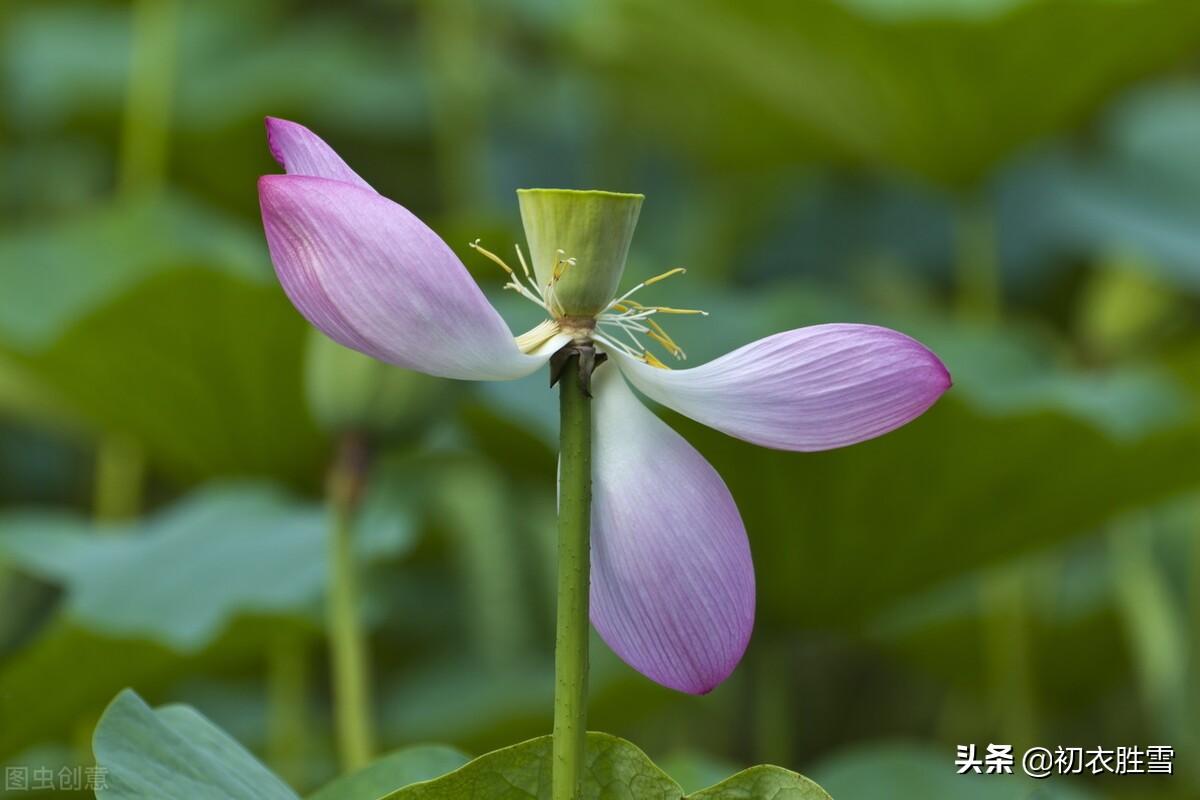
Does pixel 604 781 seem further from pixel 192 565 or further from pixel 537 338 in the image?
pixel 192 565

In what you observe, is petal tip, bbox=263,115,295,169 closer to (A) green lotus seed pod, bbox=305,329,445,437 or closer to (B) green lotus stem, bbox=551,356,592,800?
(B) green lotus stem, bbox=551,356,592,800

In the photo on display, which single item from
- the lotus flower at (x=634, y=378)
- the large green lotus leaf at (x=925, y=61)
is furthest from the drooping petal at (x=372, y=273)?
the large green lotus leaf at (x=925, y=61)

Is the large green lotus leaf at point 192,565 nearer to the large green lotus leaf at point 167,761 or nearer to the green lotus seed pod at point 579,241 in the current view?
the large green lotus leaf at point 167,761

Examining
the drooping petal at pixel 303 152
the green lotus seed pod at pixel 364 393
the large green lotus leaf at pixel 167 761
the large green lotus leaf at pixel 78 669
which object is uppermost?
the drooping petal at pixel 303 152

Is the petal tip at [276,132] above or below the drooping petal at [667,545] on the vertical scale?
above

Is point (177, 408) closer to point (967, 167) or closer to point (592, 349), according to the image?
point (967, 167)

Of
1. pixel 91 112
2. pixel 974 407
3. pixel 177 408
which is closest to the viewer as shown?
pixel 974 407

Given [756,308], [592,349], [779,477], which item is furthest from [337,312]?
[756,308]
